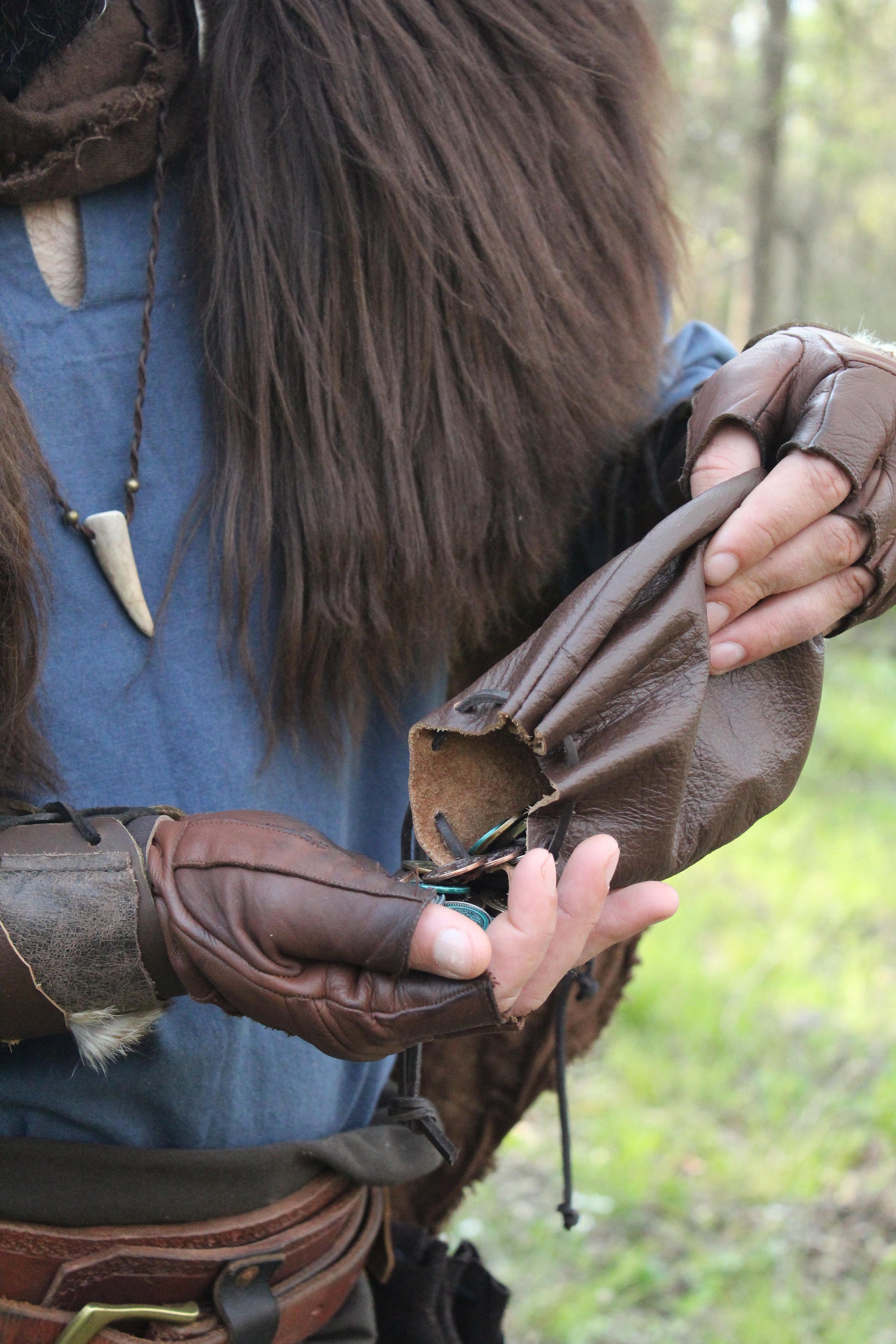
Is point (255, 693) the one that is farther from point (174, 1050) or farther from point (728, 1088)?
point (728, 1088)

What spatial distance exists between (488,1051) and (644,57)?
50.7 inches

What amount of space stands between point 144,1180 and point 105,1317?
0.42 ft

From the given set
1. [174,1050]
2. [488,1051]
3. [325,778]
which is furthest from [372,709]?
[488,1051]

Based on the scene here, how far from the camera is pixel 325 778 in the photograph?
1.21 m

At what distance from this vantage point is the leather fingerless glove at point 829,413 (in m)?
1.01

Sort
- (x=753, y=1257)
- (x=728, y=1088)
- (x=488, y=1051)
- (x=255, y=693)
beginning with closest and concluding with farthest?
(x=255, y=693) → (x=488, y=1051) → (x=753, y=1257) → (x=728, y=1088)

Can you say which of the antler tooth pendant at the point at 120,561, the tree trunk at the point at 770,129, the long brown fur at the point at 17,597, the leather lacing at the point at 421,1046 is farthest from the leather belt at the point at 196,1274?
the tree trunk at the point at 770,129

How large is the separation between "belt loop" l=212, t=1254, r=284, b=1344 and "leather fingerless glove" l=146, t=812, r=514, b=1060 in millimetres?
373

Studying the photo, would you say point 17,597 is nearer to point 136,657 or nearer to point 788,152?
point 136,657

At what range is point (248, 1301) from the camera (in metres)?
1.13

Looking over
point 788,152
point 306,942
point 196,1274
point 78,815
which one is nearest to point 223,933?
point 306,942

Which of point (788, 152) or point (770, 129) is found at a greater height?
point (770, 129)

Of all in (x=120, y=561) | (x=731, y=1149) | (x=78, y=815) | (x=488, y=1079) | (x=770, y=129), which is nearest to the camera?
(x=78, y=815)

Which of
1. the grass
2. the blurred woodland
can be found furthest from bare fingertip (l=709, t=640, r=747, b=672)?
the blurred woodland
